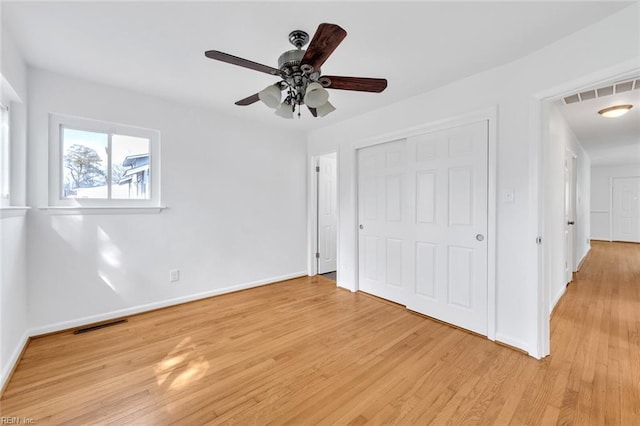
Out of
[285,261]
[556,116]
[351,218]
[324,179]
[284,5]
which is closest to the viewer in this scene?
[284,5]

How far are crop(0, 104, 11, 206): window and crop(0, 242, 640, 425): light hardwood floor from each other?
1307 millimetres

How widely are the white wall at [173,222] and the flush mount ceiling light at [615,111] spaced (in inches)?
157

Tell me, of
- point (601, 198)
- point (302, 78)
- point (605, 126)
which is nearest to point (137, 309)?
point (302, 78)

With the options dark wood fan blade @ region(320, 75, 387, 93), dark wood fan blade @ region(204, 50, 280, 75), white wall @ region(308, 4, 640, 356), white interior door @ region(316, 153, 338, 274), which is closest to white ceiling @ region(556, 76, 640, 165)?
white wall @ region(308, 4, 640, 356)

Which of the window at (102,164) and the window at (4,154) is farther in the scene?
the window at (102,164)

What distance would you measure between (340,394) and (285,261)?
268cm

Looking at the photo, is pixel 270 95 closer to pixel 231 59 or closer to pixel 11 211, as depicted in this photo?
pixel 231 59

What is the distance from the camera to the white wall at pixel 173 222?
8.12 feet

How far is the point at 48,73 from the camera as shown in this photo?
2453 millimetres

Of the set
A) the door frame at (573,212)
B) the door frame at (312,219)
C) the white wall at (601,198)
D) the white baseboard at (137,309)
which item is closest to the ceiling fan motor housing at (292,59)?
the door frame at (312,219)

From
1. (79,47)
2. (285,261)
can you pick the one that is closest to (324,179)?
(285,261)

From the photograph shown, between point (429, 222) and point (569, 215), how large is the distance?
2.78 metres

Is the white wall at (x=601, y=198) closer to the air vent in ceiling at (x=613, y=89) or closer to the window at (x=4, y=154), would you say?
the air vent in ceiling at (x=613, y=89)

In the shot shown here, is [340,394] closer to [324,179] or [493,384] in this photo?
[493,384]
